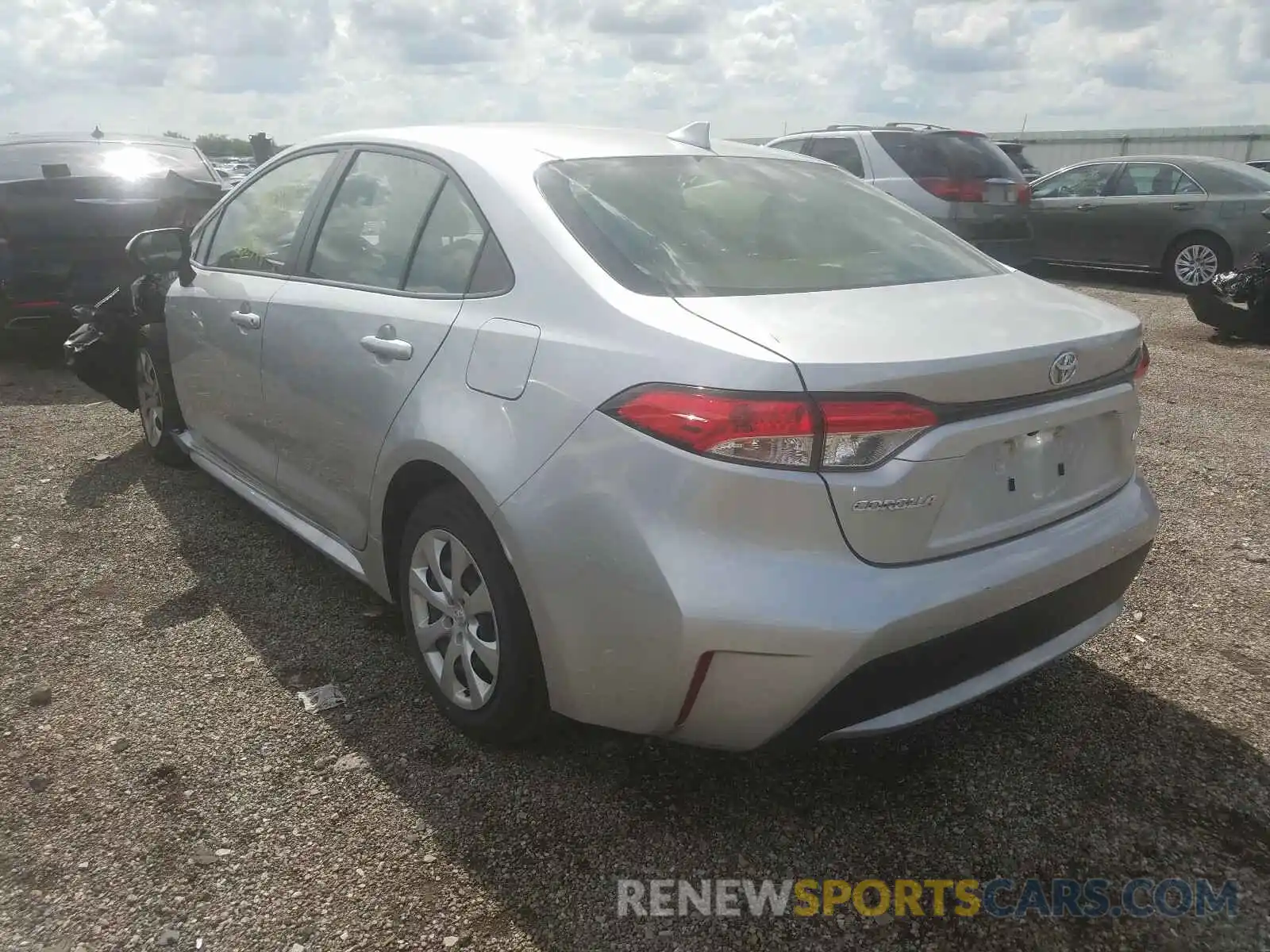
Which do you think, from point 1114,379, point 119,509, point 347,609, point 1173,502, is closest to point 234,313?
point 347,609

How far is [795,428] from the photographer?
1897 mm

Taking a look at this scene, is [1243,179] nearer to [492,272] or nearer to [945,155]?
[945,155]

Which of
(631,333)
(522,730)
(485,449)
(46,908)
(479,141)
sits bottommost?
(46,908)

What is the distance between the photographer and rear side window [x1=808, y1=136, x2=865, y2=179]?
9407mm

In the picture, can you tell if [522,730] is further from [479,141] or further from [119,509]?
[119,509]

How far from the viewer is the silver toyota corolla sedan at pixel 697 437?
1.94 m

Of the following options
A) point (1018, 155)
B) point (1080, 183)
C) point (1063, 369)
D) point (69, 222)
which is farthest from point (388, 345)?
point (1018, 155)

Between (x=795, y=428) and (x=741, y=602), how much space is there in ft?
1.18

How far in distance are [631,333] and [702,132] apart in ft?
4.43

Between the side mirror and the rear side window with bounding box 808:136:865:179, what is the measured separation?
6650mm

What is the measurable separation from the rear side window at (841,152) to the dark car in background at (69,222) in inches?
221

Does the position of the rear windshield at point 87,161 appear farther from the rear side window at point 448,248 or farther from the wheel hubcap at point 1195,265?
the wheel hubcap at point 1195,265

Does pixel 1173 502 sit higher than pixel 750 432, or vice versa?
pixel 750 432

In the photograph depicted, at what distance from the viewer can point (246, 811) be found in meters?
2.46
